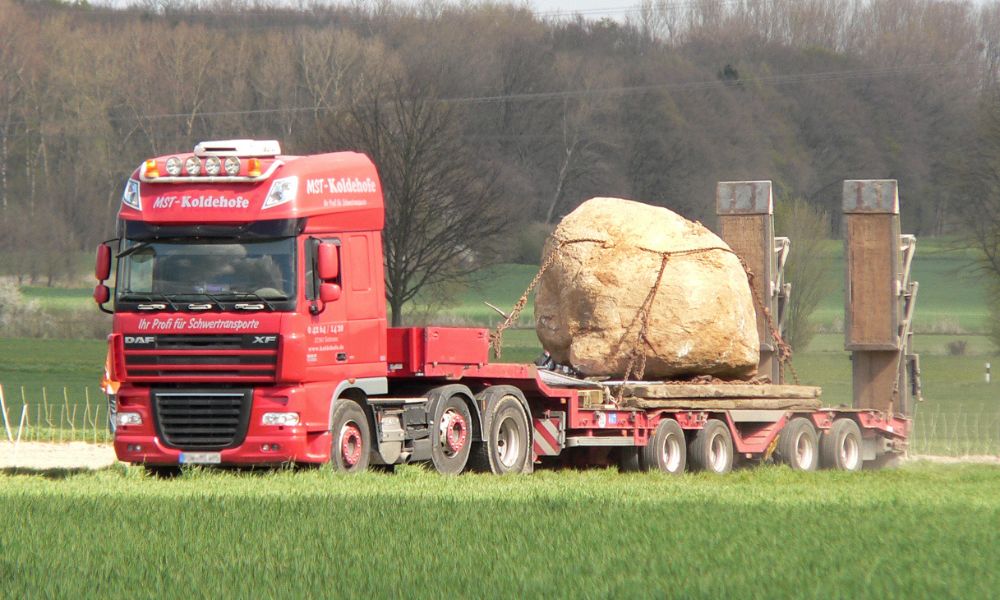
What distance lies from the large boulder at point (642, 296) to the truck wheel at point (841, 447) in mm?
1572

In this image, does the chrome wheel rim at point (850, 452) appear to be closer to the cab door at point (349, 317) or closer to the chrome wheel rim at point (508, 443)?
the chrome wheel rim at point (508, 443)

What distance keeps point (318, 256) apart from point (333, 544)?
510 centimetres

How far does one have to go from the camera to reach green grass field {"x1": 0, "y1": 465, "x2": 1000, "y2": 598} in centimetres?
805

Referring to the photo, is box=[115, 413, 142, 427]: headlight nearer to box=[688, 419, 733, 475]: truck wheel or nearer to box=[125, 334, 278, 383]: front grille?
box=[125, 334, 278, 383]: front grille

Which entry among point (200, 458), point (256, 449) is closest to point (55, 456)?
point (200, 458)

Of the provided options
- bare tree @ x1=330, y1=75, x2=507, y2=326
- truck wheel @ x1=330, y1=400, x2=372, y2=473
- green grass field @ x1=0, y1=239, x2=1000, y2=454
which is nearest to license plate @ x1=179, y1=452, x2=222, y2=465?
truck wheel @ x1=330, y1=400, x2=372, y2=473

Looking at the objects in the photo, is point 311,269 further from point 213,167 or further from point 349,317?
point 213,167

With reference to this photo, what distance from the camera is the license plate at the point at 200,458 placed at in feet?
47.6

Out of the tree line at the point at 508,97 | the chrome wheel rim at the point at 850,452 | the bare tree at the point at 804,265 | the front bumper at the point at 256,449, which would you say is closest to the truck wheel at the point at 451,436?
the front bumper at the point at 256,449

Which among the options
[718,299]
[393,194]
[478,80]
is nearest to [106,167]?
[478,80]

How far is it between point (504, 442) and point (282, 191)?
151 inches

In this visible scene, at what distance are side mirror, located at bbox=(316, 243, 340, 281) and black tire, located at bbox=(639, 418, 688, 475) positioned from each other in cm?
469

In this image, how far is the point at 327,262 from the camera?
14.3m

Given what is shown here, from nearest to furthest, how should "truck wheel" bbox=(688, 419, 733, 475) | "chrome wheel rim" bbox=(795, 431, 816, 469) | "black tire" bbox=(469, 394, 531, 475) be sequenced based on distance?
"black tire" bbox=(469, 394, 531, 475)
"truck wheel" bbox=(688, 419, 733, 475)
"chrome wheel rim" bbox=(795, 431, 816, 469)
